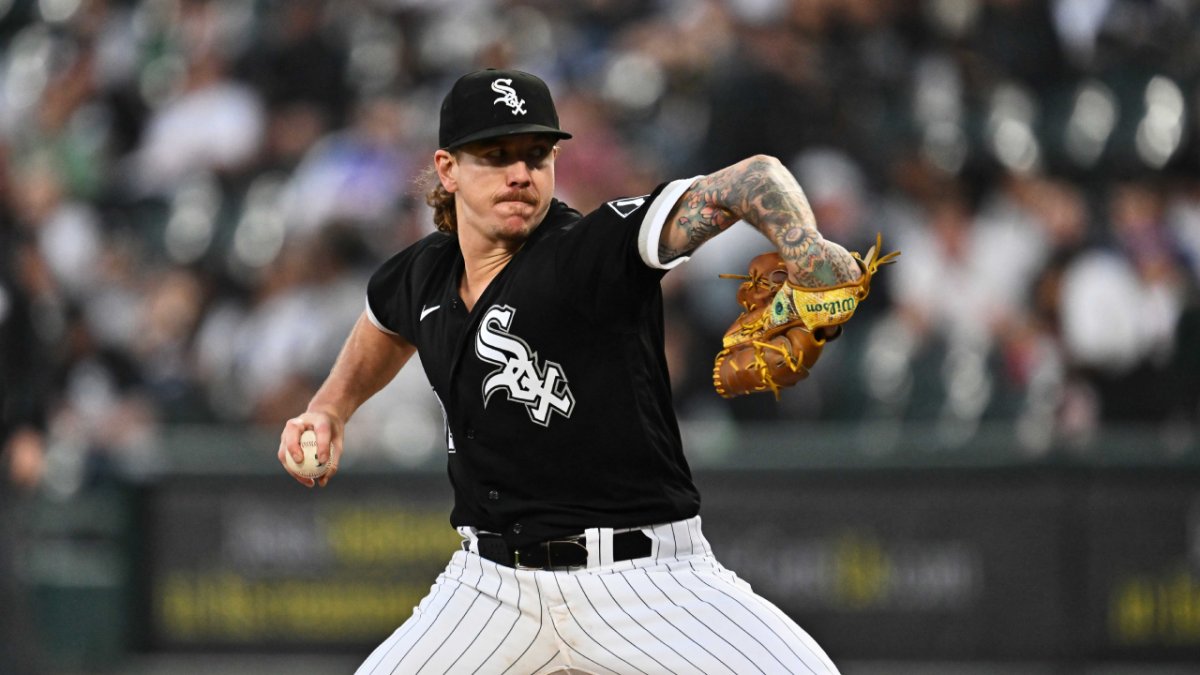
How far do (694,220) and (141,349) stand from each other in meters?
7.98

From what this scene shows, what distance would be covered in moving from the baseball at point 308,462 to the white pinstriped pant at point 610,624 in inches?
19.2

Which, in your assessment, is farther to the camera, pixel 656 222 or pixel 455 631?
pixel 455 631

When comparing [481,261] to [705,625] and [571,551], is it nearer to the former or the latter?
[571,551]

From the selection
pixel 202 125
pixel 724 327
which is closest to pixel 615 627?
pixel 724 327

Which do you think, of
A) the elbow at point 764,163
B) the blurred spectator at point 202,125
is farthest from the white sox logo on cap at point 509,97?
the blurred spectator at point 202,125

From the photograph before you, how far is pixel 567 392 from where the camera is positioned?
4.12 m

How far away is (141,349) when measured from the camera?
36.3ft

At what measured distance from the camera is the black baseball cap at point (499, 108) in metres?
4.12

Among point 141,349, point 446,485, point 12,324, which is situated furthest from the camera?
point 141,349

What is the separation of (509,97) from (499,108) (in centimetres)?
4

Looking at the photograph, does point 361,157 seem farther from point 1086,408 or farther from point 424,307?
point 424,307

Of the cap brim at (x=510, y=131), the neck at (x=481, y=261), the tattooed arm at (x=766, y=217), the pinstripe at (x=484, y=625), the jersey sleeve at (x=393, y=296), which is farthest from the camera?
the jersey sleeve at (x=393, y=296)

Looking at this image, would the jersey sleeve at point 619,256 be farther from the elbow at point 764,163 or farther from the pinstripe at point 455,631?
the pinstripe at point 455,631

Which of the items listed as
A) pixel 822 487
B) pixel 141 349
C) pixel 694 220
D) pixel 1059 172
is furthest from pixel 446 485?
pixel 694 220
